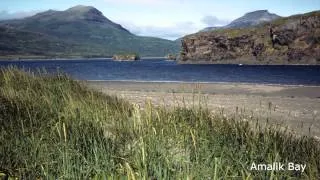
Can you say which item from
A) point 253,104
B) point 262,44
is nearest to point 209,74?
point 253,104

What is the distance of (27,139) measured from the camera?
585 cm

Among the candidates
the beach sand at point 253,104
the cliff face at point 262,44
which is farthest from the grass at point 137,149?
the cliff face at point 262,44

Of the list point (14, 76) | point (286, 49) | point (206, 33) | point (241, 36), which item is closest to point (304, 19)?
point (286, 49)

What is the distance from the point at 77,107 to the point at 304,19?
501ft

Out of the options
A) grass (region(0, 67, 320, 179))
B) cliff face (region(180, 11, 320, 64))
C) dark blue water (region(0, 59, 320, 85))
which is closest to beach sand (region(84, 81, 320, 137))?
grass (region(0, 67, 320, 179))

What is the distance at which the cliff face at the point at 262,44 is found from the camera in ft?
480

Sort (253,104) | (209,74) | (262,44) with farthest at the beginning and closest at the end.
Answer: (262,44) < (209,74) < (253,104)

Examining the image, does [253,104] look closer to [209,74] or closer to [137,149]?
[137,149]

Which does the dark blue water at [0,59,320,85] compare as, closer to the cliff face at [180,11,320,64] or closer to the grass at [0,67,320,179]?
the grass at [0,67,320,179]

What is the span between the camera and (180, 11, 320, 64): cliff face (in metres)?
146

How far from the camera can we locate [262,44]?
158 meters

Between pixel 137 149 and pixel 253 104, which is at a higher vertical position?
pixel 137 149

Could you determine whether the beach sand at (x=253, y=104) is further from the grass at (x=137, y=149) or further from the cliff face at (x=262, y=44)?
the cliff face at (x=262, y=44)

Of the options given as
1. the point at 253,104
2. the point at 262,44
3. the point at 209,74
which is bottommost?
the point at 209,74
